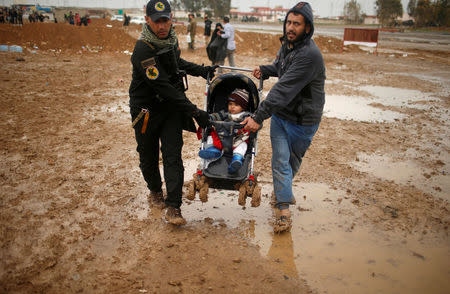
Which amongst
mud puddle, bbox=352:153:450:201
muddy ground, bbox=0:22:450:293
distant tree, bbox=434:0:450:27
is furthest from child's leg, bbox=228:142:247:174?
distant tree, bbox=434:0:450:27

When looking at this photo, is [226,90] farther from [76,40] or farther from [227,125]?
[76,40]

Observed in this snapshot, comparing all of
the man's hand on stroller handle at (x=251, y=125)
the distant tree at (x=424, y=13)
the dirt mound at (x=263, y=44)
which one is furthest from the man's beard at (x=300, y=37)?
the distant tree at (x=424, y=13)

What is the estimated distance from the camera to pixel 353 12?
9044 cm

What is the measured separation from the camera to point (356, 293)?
2783mm

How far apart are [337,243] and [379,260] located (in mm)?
431

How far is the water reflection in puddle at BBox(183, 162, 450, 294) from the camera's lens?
115 inches

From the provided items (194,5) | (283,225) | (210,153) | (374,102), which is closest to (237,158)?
(210,153)

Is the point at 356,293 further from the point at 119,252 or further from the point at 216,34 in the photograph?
the point at 216,34

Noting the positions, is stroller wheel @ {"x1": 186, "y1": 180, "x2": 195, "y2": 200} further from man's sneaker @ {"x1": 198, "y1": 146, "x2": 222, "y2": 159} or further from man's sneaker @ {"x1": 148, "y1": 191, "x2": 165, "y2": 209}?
man's sneaker @ {"x1": 148, "y1": 191, "x2": 165, "y2": 209}

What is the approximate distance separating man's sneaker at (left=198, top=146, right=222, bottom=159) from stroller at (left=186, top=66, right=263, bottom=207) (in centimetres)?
11

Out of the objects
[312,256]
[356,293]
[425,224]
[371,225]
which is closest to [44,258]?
[312,256]

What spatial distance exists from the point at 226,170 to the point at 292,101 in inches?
41.7

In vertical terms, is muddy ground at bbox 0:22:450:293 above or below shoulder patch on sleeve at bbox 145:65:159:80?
below

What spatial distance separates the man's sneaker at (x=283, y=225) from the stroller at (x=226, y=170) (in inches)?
15.0
